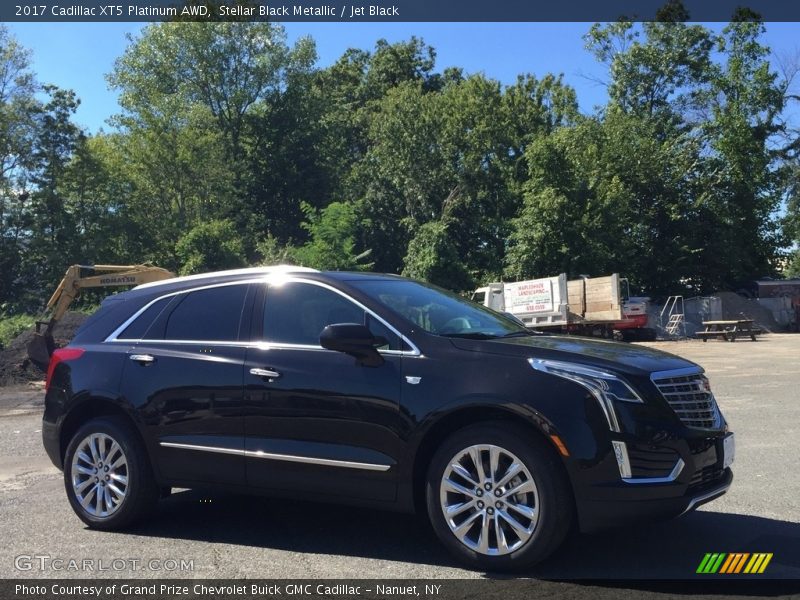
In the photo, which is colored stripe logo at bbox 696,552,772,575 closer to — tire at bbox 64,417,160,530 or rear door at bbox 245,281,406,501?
rear door at bbox 245,281,406,501

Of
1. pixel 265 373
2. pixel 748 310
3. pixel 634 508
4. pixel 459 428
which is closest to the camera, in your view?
pixel 634 508

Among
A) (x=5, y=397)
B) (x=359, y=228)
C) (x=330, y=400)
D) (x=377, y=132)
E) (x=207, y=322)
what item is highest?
(x=377, y=132)

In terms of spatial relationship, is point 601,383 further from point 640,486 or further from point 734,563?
point 734,563

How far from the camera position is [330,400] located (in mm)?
5320

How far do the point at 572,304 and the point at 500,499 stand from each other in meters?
29.9

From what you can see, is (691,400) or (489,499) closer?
(489,499)

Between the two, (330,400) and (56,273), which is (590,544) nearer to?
(330,400)

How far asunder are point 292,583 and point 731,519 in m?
3.14

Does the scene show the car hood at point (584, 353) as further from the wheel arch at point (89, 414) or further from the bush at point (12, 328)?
the bush at point (12, 328)

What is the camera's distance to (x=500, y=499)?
480 centimetres

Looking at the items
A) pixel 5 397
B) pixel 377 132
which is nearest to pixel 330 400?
pixel 5 397

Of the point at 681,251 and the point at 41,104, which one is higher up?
the point at 41,104

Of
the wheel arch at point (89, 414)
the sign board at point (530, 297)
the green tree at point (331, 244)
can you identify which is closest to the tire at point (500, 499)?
the wheel arch at point (89, 414)

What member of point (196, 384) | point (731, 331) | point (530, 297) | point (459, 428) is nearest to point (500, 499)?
point (459, 428)
